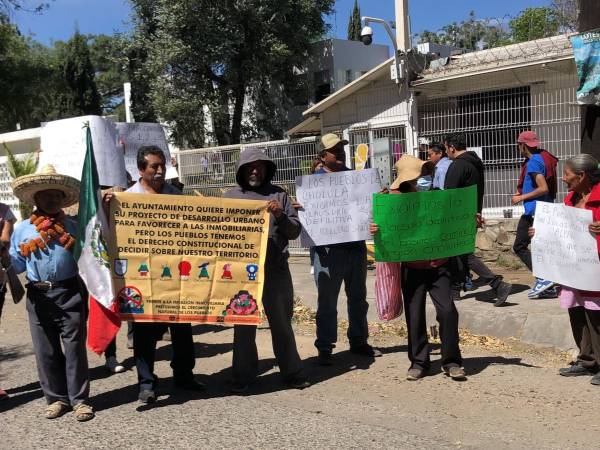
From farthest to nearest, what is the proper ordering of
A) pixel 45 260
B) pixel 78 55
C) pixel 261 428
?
pixel 78 55 < pixel 45 260 < pixel 261 428

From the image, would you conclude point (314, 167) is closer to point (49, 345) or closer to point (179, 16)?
point (49, 345)

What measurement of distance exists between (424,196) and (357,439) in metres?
2.18

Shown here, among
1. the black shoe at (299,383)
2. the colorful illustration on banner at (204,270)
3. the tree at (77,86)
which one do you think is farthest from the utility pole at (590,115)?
the tree at (77,86)

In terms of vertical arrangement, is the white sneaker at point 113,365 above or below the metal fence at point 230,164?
below

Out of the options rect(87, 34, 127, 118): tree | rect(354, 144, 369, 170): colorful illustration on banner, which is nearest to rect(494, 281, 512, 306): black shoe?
rect(354, 144, 369, 170): colorful illustration on banner

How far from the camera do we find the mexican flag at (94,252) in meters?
4.65

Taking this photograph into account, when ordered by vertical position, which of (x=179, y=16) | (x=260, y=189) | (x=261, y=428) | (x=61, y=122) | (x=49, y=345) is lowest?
(x=261, y=428)

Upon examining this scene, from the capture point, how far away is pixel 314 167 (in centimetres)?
685

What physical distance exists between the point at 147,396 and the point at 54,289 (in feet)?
3.58

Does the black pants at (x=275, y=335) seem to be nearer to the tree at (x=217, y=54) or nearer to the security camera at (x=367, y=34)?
the security camera at (x=367, y=34)

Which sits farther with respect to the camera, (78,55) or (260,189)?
(78,55)

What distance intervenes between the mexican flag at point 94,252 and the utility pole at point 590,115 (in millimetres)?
5028

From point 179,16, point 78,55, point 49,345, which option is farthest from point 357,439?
point 78,55

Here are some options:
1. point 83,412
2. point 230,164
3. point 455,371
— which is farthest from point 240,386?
point 230,164
